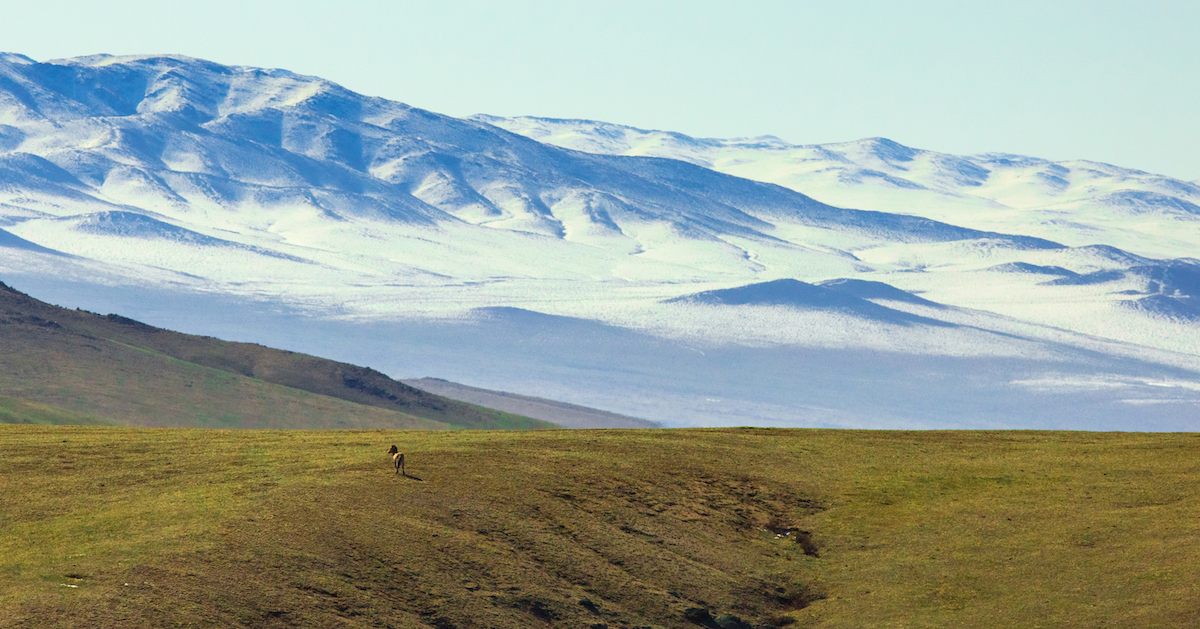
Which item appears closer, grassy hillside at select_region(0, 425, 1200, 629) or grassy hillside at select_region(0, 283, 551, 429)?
grassy hillside at select_region(0, 425, 1200, 629)

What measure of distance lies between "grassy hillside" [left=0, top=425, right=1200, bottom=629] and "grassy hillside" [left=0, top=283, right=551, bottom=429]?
40124 mm

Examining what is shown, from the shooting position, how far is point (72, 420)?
6869cm

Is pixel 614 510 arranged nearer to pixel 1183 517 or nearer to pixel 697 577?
pixel 697 577

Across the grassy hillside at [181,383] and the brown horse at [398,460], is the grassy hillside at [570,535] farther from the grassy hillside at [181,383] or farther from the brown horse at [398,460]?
the grassy hillside at [181,383]

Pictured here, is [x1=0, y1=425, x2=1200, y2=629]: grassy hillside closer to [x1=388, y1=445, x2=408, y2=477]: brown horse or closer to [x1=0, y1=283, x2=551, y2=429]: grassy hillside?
[x1=388, y1=445, x2=408, y2=477]: brown horse

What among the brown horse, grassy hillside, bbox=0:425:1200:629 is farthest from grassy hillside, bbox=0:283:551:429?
the brown horse

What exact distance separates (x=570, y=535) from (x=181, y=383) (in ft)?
217

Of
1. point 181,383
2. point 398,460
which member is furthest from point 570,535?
point 181,383

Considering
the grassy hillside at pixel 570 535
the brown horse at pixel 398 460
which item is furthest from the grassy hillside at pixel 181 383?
the brown horse at pixel 398 460

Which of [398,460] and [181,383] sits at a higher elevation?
[181,383]

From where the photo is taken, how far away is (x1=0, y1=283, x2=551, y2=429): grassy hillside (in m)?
80.4

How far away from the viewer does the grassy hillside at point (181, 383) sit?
8044cm

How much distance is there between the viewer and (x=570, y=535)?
28.7 metres

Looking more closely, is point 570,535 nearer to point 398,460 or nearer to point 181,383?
point 398,460
